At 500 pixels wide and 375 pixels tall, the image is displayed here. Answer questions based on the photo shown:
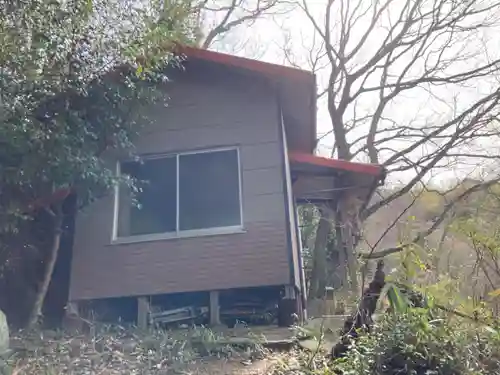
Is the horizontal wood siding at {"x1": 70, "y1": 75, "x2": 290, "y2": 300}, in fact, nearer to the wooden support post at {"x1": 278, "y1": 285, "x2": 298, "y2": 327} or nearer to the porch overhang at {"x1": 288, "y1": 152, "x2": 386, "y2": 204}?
the wooden support post at {"x1": 278, "y1": 285, "x2": 298, "y2": 327}

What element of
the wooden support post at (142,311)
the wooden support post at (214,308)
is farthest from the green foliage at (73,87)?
the wooden support post at (214,308)

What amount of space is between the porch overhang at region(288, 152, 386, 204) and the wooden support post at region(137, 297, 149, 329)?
2952mm

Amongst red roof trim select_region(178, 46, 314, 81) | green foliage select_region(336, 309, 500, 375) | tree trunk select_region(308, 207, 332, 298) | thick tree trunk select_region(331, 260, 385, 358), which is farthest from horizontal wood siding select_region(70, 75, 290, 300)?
tree trunk select_region(308, 207, 332, 298)

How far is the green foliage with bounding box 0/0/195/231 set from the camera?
5.85 meters

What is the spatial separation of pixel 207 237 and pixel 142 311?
1220mm

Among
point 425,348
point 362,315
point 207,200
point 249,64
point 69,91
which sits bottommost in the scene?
point 425,348

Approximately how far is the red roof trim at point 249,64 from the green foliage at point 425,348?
385 centimetres

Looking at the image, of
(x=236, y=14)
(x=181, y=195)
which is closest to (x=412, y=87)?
(x=236, y=14)

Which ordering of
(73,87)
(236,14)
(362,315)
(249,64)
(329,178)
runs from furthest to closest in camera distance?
(236,14) < (329,178) < (249,64) < (73,87) < (362,315)

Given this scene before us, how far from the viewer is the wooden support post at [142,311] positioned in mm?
6656

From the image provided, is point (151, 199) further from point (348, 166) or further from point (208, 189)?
point (348, 166)

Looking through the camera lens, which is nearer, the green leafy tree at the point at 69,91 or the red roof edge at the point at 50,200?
the green leafy tree at the point at 69,91

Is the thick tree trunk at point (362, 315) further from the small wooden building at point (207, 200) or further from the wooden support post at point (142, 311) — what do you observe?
the wooden support post at point (142, 311)

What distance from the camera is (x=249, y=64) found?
22.8 ft
